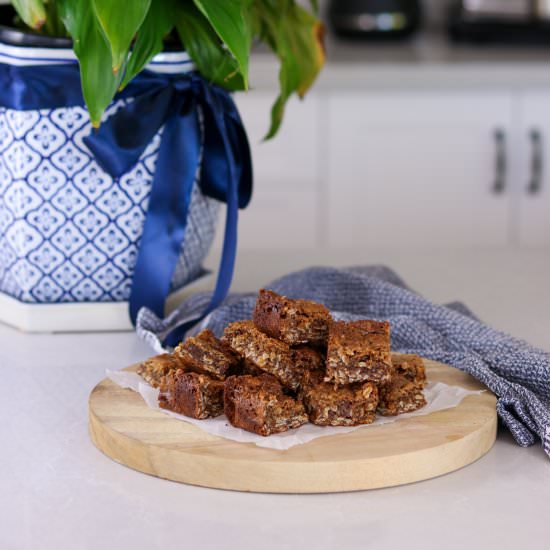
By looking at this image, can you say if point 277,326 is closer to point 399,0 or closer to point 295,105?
point 295,105

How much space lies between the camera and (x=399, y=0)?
268 centimetres

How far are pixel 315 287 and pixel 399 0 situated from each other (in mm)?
1662

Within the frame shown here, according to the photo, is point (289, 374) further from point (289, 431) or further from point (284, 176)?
point (284, 176)

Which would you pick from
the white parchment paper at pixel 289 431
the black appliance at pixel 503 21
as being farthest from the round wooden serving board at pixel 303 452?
the black appliance at pixel 503 21

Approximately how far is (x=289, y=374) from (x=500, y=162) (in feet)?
5.50

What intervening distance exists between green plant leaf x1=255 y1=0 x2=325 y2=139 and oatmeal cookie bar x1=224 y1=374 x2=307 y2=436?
48 cm

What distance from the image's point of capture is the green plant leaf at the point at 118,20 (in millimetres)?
955

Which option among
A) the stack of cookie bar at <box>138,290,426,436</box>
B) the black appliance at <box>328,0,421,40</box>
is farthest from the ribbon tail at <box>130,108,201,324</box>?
the black appliance at <box>328,0,421,40</box>

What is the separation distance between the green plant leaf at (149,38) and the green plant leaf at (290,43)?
0.65 ft

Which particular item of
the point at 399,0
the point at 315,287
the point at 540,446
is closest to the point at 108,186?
the point at 315,287

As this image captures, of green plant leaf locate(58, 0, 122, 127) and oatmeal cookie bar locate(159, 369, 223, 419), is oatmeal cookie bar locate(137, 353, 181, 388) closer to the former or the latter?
oatmeal cookie bar locate(159, 369, 223, 419)

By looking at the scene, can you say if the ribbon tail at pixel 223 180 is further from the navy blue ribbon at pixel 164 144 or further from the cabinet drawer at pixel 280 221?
the cabinet drawer at pixel 280 221

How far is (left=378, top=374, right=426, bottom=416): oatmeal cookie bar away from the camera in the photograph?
Result: 0.86 meters

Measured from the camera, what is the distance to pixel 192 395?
0.85m
